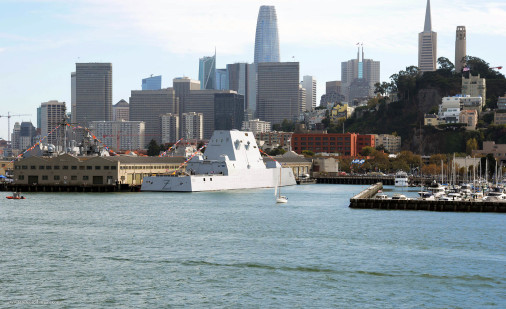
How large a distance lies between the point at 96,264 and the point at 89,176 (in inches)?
2431

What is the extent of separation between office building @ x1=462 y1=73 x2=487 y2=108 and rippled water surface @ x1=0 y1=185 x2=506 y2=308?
13406 centimetres

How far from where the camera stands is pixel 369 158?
544 ft

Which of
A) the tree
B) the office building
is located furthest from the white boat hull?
the office building

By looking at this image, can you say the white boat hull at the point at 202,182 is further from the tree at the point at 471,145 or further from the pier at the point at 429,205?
the tree at the point at 471,145

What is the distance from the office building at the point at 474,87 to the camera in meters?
189

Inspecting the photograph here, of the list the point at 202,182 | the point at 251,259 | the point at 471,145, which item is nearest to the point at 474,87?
the point at 471,145

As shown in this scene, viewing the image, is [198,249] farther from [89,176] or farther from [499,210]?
[89,176]

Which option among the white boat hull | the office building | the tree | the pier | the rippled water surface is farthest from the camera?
the office building

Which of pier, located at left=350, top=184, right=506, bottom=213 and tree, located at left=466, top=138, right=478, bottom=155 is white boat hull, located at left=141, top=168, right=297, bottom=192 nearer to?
pier, located at left=350, top=184, right=506, bottom=213

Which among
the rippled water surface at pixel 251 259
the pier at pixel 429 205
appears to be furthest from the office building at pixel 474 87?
the rippled water surface at pixel 251 259

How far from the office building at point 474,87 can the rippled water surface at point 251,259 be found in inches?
5278

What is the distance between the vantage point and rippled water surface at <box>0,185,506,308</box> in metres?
30.1

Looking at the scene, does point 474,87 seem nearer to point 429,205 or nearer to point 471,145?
point 471,145

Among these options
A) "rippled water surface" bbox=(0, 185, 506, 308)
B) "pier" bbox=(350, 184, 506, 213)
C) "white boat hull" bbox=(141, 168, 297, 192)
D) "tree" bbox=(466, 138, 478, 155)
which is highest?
"tree" bbox=(466, 138, 478, 155)
